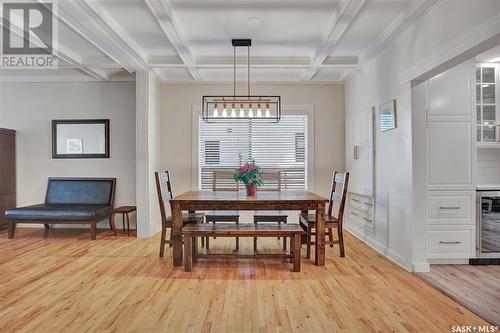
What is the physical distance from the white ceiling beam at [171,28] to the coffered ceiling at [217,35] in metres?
0.01

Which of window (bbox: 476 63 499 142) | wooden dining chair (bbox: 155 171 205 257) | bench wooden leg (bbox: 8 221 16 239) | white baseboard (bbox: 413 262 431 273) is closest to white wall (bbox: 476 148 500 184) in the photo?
window (bbox: 476 63 499 142)

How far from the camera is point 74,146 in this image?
18.7ft

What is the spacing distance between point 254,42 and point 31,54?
3.27 meters

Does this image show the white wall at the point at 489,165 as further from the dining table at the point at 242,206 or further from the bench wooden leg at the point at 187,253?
the bench wooden leg at the point at 187,253

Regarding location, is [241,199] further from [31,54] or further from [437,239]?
[31,54]

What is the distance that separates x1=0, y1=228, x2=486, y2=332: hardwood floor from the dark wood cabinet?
1.90 meters

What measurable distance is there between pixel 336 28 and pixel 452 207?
2419mm

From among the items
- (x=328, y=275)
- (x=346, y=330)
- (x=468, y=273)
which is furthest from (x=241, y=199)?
(x=468, y=273)

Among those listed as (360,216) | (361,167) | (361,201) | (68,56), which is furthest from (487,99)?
(68,56)

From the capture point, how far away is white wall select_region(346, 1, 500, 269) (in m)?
2.52

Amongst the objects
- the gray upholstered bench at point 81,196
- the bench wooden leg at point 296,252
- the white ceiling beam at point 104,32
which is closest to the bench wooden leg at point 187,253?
the bench wooden leg at point 296,252

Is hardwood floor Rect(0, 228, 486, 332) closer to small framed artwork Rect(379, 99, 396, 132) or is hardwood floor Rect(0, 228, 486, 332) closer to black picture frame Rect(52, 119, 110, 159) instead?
small framed artwork Rect(379, 99, 396, 132)

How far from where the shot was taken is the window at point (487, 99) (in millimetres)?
3941

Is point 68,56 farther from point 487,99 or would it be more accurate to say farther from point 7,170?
point 487,99
